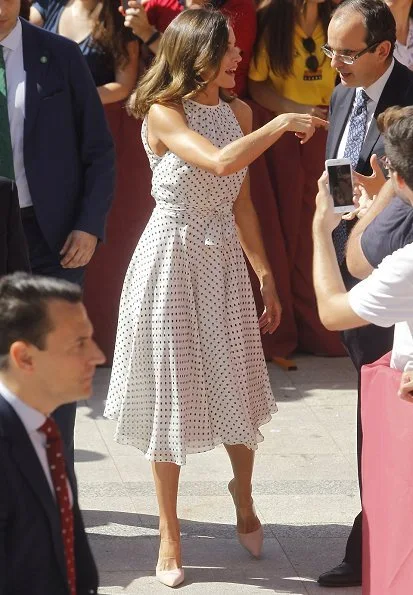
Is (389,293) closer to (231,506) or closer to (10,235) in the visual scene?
(10,235)

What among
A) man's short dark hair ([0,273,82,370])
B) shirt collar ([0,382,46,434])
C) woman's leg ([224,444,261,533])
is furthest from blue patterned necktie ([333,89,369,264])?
shirt collar ([0,382,46,434])

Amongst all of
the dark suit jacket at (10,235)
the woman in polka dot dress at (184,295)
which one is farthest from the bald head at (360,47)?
the dark suit jacket at (10,235)

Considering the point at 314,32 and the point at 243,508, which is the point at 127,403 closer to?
the point at 243,508

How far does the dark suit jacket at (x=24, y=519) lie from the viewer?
2834 millimetres

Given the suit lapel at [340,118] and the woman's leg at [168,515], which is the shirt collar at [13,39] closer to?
the suit lapel at [340,118]

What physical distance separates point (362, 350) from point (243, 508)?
0.81 metres

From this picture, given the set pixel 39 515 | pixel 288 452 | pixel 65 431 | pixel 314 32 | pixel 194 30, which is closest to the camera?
pixel 39 515

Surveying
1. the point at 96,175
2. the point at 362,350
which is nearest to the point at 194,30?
the point at 96,175

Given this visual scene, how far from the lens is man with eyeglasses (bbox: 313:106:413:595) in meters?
3.43

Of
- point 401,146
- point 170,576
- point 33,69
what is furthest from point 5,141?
point 401,146

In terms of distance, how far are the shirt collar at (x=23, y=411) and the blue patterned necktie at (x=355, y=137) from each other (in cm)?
220

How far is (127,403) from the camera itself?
4859mm

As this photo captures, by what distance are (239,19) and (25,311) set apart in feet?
14.6

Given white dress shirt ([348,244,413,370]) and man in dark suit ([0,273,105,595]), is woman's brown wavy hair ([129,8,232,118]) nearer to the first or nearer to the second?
white dress shirt ([348,244,413,370])
